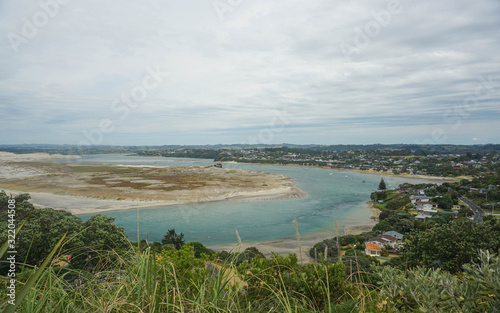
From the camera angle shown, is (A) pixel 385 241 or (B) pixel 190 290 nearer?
(B) pixel 190 290

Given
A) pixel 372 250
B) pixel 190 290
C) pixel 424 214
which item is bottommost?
pixel 424 214

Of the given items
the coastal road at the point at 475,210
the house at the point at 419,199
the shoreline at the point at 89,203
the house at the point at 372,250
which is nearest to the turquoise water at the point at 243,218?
the shoreline at the point at 89,203

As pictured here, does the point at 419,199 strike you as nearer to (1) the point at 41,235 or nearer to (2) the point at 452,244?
(2) the point at 452,244

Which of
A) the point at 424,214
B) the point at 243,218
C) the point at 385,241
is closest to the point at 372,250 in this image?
the point at 385,241

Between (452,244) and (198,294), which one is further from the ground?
(198,294)

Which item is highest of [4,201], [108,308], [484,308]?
[108,308]

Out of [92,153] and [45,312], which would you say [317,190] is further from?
[92,153]

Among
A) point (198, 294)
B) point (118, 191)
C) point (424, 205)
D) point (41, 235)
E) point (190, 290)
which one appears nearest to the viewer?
point (198, 294)

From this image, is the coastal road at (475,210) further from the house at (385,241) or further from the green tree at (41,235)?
the green tree at (41,235)

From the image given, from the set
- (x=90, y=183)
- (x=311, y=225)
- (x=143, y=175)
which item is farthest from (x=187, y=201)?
(x=143, y=175)
